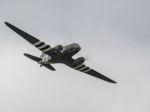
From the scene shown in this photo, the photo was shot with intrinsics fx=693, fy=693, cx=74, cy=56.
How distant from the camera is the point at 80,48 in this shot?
114m

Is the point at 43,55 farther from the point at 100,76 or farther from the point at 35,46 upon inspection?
the point at 100,76

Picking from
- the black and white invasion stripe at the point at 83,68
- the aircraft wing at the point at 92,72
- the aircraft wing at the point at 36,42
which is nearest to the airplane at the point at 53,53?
the aircraft wing at the point at 36,42

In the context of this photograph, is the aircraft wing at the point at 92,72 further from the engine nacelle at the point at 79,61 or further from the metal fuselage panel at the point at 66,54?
the metal fuselage panel at the point at 66,54

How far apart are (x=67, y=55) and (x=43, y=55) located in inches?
296

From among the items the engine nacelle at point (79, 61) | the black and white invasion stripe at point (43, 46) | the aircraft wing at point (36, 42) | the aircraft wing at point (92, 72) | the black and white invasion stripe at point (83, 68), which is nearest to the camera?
the aircraft wing at point (36, 42)

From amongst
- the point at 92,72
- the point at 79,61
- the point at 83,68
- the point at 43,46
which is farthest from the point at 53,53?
the point at 92,72

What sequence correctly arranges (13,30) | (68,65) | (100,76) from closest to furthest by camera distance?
(13,30) < (68,65) < (100,76)

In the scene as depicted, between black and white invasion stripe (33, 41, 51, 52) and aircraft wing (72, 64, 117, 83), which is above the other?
aircraft wing (72, 64, 117, 83)

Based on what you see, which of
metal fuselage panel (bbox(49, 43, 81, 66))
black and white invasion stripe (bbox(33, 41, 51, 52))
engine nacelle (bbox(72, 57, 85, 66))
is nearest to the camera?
metal fuselage panel (bbox(49, 43, 81, 66))

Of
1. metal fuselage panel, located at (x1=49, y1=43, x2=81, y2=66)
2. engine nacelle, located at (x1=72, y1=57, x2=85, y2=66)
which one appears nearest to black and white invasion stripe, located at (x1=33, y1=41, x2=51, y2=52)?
metal fuselage panel, located at (x1=49, y1=43, x2=81, y2=66)

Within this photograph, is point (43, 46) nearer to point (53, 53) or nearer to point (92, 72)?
point (53, 53)

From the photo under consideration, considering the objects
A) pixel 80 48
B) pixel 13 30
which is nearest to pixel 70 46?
pixel 80 48

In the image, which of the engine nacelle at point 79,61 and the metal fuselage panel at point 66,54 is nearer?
the metal fuselage panel at point 66,54

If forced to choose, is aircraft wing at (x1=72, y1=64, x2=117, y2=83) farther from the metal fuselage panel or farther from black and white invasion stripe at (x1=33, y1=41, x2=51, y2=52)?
black and white invasion stripe at (x1=33, y1=41, x2=51, y2=52)
